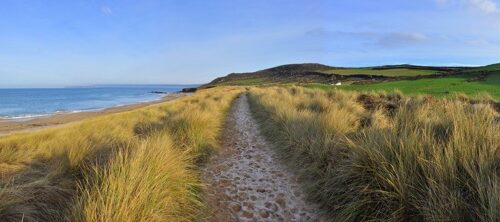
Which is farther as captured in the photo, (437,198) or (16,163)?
(16,163)

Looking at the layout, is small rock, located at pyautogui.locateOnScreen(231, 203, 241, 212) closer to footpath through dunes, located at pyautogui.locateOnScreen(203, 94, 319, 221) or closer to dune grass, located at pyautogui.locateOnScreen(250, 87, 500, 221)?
footpath through dunes, located at pyautogui.locateOnScreen(203, 94, 319, 221)

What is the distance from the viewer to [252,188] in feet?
21.7

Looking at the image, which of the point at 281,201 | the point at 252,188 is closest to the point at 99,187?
the point at 281,201

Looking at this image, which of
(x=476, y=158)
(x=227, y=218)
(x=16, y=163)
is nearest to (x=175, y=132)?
(x=16, y=163)

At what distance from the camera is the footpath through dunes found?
534cm

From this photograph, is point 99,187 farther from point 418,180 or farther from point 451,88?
point 451,88

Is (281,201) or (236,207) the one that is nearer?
(236,207)

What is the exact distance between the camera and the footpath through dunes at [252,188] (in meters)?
5.34

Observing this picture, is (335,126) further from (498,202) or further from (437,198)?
(498,202)

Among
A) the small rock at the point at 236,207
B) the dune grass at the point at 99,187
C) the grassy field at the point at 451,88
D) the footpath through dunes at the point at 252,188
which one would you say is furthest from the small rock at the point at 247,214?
the grassy field at the point at 451,88

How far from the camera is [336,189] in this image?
505cm

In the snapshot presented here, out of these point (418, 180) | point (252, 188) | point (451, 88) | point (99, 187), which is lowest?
point (252, 188)

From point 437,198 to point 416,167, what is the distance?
0.68 meters

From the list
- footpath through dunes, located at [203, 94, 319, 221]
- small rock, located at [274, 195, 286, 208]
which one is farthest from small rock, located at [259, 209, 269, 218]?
small rock, located at [274, 195, 286, 208]
